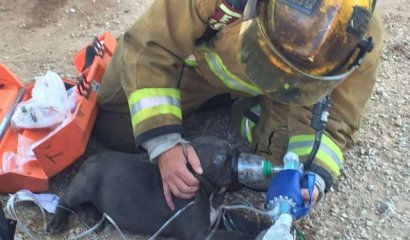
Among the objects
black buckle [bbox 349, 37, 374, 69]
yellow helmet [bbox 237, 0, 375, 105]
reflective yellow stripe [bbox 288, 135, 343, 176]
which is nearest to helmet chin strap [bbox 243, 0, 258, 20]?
yellow helmet [bbox 237, 0, 375, 105]

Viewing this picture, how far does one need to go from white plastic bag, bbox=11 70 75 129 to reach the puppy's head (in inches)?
23.7

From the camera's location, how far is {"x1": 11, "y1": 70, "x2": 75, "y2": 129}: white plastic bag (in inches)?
109

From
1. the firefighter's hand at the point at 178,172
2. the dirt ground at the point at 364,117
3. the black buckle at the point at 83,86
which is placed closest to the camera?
the firefighter's hand at the point at 178,172

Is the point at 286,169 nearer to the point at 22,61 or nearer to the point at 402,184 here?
the point at 402,184

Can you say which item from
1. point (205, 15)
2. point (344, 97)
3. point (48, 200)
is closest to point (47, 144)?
point (48, 200)

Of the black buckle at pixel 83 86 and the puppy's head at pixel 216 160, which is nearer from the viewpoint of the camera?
the puppy's head at pixel 216 160

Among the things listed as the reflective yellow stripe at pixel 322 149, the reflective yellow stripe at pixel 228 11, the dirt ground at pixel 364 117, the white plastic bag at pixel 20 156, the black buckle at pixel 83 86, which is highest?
the reflective yellow stripe at pixel 228 11

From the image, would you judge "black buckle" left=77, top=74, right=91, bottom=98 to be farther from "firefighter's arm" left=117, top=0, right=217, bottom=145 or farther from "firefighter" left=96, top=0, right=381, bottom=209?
"firefighter's arm" left=117, top=0, right=217, bottom=145

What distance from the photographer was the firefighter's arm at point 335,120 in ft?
8.23

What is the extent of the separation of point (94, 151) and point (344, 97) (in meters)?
1.04

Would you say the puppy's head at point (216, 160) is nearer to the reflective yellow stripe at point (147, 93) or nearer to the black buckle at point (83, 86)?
the reflective yellow stripe at point (147, 93)

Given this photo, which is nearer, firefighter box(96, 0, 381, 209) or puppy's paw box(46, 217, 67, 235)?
firefighter box(96, 0, 381, 209)

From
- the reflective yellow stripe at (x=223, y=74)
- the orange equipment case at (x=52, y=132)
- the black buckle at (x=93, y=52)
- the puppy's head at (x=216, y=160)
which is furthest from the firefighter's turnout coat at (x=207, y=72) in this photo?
the black buckle at (x=93, y=52)

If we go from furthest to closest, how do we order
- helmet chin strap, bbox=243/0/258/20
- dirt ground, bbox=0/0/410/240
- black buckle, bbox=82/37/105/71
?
black buckle, bbox=82/37/105/71 < dirt ground, bbox=0/0/410/240 < helmet chin strap, bbox=243/0/258/20
